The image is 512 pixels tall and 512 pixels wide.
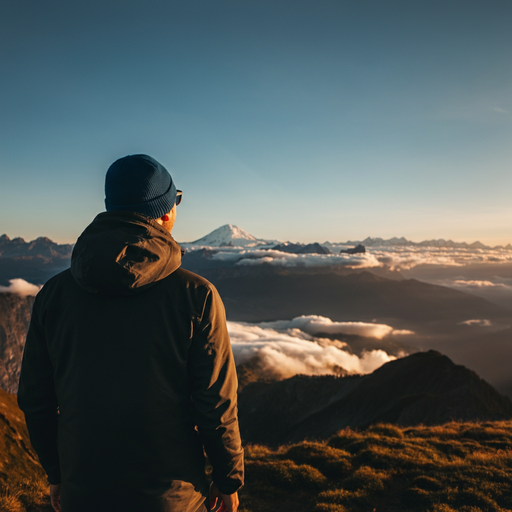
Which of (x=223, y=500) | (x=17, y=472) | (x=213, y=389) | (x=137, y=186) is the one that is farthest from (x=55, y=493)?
(x=17, y=472)

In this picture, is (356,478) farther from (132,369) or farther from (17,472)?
(132,369)

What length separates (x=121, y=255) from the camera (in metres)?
2.02

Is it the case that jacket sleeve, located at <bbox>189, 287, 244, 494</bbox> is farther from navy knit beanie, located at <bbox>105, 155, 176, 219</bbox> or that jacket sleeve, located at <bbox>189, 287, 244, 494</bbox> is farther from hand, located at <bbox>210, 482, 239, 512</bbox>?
navy knit beanie, located at <bbox>105, 155, 176, 219</bbox>

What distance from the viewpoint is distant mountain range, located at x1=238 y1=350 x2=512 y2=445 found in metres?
80.2

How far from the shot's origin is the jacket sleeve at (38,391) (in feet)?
7.90

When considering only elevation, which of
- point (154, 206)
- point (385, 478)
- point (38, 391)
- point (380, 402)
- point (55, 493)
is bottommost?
point (380, 402)

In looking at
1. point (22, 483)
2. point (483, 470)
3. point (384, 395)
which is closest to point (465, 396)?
point (384, 395)

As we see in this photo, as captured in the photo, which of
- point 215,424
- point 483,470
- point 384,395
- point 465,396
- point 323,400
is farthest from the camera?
point 323,400

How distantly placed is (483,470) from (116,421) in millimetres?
12629

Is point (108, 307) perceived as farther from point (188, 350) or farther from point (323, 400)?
point (323, 400)

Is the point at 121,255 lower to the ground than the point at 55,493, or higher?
higher

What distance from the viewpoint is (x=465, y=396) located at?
8625 centimetres

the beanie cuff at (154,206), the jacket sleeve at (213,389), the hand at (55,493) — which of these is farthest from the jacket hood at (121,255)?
the hand at (55,493)

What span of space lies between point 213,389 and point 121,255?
45.8 inches
